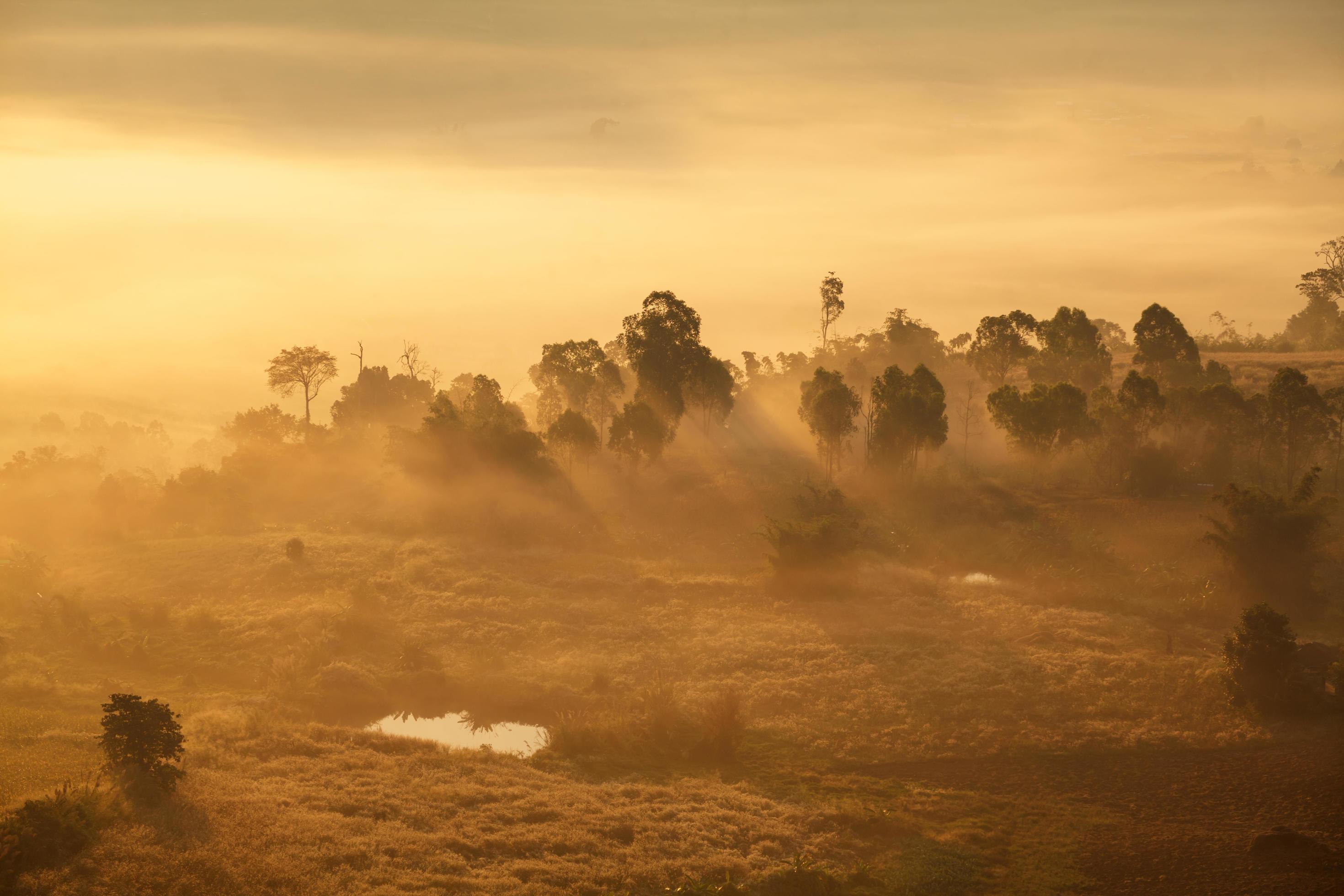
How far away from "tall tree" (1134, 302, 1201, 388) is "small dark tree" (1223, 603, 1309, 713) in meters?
55.4

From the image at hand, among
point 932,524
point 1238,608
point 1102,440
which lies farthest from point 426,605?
point 1102,440

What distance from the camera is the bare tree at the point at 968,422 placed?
87.8m

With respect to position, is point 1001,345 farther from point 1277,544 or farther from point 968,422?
point 1277,544

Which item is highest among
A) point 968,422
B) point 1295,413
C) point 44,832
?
point 968,422

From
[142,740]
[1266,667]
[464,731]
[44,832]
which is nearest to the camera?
[44,832]

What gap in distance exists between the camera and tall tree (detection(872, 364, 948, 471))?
74.6 metres

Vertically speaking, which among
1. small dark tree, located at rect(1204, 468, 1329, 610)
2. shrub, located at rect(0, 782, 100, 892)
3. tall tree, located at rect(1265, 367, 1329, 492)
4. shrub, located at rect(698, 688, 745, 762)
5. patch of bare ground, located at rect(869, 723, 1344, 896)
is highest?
tall tree, located at rect(1265, 367, 1329, 492)

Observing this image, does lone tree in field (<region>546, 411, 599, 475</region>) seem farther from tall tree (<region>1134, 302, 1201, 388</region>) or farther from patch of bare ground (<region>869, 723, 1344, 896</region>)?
tall tree (<region>1134, 302, 1201, 388</region>)

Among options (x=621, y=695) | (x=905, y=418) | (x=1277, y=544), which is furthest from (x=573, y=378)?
(x=1277, y=544)

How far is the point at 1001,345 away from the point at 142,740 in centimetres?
8544

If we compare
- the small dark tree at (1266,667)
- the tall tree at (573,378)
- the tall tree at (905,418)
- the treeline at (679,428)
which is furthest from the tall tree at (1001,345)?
the small dark tree at (1266,667)

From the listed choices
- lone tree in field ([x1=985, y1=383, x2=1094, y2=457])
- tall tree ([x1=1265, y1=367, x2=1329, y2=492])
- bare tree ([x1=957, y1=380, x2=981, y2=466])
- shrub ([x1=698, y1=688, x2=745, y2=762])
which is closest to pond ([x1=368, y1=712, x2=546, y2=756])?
shrub ([x1=698, y1=688, x2=745, y2=762])

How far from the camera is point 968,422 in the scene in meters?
89.1

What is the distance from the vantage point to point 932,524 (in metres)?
68.6
